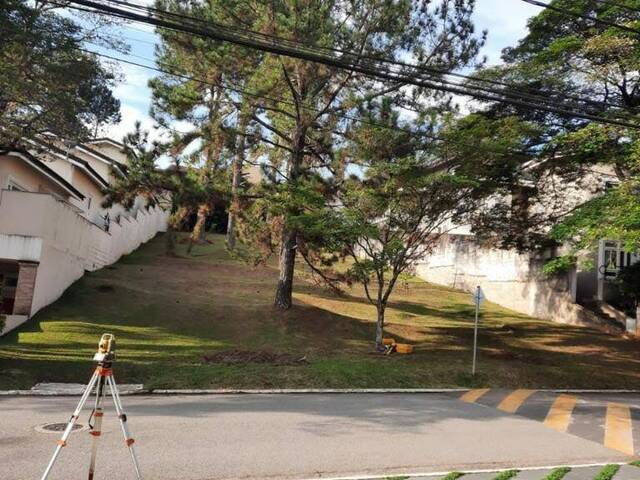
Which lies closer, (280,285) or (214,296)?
(280,285)

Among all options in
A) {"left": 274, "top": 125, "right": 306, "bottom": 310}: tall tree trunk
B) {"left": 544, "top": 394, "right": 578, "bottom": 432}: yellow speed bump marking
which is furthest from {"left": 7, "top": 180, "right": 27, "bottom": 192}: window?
{"left": 544, "top": 394, "right": 578, "bottom": 432}: yellow speed bump marking

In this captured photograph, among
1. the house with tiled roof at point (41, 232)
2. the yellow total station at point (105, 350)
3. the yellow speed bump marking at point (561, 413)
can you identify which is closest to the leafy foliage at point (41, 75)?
the house with tiled roof at point (41, 232)

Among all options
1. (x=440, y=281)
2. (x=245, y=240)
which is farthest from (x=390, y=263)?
(x=440, y=281)

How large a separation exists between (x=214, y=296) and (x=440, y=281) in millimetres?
17822

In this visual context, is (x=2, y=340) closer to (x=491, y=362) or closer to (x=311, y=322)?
(x=311, y=322)

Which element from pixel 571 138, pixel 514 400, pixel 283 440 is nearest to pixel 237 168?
pixel 571 138

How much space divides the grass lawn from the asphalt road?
2187 millimetres

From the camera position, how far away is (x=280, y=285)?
2030 centimetres

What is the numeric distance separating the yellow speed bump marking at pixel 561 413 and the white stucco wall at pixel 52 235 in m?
14.3

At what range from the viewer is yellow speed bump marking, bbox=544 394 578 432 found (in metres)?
10.2

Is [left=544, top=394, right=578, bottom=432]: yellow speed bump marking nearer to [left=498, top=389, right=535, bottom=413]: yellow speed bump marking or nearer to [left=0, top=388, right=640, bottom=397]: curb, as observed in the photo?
[left=498, top=389, right=535, bottom=413]: yellow speed bump marking

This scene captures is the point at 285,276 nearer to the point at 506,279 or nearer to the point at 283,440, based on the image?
the point at 283,440

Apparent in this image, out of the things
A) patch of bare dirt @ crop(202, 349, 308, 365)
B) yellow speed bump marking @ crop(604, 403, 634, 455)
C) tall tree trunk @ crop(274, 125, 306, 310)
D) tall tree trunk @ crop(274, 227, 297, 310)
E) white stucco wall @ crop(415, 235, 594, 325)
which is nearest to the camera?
yellow speed bump marking @ crop(604, 403, 634, 455)

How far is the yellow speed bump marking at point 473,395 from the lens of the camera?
12797 mm
